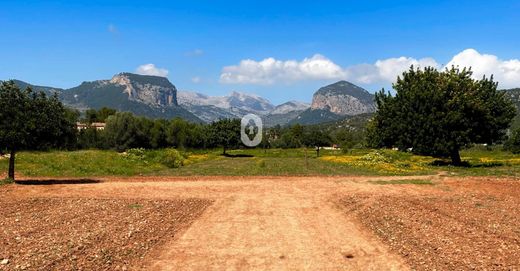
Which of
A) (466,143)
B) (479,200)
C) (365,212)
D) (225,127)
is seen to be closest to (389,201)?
(365,212)

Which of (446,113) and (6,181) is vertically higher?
(446,113)

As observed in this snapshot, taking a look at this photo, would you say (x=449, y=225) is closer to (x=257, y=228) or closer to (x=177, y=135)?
(x=257, y=228)

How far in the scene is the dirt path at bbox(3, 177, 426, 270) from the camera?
39.6 feet

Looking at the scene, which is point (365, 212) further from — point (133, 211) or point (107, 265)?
point (107, 265)

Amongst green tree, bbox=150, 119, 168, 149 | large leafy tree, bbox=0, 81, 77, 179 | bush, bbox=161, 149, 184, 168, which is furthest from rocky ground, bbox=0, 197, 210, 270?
green tree, bbox=150, 119, 168, 149

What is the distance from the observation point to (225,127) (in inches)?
3831

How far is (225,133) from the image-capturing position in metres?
96.0

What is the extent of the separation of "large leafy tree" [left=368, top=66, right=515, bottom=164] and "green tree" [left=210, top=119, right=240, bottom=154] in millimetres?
47585

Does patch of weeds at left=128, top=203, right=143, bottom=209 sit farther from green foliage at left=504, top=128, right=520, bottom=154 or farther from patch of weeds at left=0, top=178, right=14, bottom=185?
green foliage at left=504, top=128, right=520, bottom=154

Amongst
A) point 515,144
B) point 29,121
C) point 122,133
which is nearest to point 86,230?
point 29,121

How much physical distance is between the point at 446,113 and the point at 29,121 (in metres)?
42.4

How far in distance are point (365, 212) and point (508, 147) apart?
114327 millimetres

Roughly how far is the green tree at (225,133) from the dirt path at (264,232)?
66591mm

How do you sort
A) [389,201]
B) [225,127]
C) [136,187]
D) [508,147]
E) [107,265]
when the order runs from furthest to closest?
[508,147], [225,127], [136,187], [389,201], [107,265]
